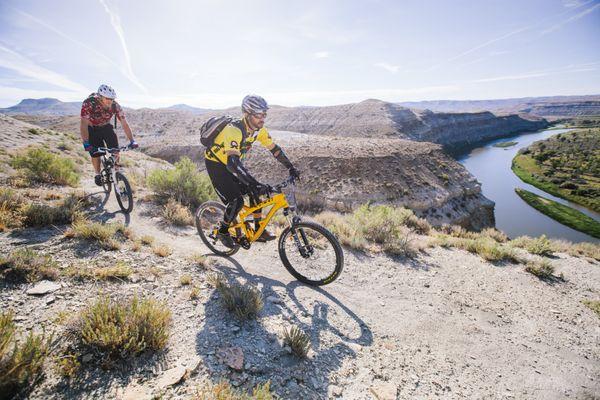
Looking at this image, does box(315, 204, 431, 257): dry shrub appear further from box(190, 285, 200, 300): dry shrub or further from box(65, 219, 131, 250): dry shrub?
box(65, 219, 131, 250): dry shrub

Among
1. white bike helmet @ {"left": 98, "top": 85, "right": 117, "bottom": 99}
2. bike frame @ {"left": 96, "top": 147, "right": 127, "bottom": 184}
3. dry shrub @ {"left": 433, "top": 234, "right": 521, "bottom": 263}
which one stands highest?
white bike helmet @ {"left": 98, "top": 85, "right": 117, "bottom": 99}

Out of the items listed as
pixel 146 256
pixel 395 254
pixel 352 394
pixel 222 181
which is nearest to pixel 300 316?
pixel 352 394

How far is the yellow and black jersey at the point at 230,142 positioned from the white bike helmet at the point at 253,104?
44cm

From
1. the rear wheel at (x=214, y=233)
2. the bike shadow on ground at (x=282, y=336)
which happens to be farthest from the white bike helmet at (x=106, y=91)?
the bike shadow on ground at (x=282, y=336)

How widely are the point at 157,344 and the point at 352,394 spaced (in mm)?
2518

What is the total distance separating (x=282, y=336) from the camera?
13.3ft

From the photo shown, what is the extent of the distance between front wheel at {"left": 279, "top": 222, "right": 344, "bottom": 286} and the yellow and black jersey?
1.89 meters

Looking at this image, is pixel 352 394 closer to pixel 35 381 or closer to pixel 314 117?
pixel 35 381

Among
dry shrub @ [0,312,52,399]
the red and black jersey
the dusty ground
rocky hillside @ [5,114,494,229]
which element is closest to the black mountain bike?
the dusty ground

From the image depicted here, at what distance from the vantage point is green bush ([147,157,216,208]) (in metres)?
9.81

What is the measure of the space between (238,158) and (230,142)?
359mm

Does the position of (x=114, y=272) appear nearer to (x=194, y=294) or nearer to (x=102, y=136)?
(x=194, y=294)

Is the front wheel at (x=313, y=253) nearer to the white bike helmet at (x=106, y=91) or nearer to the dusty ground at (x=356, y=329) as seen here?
the dusty ground at (x=356, y=329)

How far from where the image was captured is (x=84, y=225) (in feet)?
18.8
